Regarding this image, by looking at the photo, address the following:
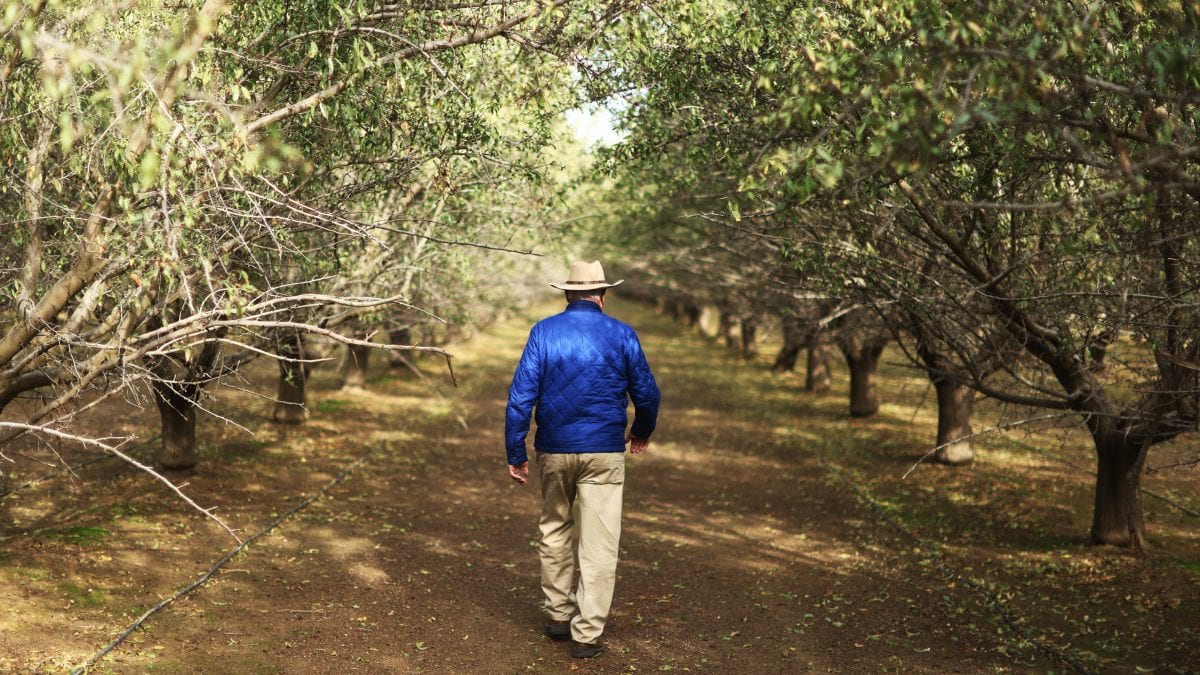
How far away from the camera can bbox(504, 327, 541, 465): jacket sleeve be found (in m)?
6.79

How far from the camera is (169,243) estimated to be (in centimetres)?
587

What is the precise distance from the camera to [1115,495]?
9859mm

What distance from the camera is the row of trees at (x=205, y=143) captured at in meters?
5.79

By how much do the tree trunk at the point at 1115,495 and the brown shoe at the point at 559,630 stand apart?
540 cm

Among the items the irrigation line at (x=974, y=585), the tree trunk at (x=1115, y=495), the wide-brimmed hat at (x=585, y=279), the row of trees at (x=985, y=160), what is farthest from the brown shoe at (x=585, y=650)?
the tree trunk at (x=1115, y=495)

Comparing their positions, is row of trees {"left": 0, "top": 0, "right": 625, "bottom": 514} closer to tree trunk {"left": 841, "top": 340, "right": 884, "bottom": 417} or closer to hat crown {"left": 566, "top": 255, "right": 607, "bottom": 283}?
hat crown {"left": 566, "top": 255, "right": 607, "bottom": 283}

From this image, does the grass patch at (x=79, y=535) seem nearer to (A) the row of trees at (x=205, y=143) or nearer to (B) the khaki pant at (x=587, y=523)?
(A) the row of trees at (x=205, y=143)

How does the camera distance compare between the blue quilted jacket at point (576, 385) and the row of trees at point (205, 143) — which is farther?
the blue quilted jacket at point (576, 385)

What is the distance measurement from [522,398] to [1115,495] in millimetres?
6318

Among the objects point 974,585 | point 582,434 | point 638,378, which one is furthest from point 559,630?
point 974,585

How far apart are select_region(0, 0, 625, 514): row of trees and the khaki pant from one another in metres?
1.51

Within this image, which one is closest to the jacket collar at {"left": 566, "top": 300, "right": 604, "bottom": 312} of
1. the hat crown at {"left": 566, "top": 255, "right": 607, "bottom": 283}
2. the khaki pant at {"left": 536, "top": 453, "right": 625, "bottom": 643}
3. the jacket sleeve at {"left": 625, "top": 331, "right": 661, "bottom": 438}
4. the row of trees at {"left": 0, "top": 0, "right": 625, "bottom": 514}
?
the hat crown at {"left": 566, "top": 255, "right": 607, "bottom": 283}

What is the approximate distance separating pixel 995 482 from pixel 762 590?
19.7 ft

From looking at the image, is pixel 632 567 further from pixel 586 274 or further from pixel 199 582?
pixel 199 582
